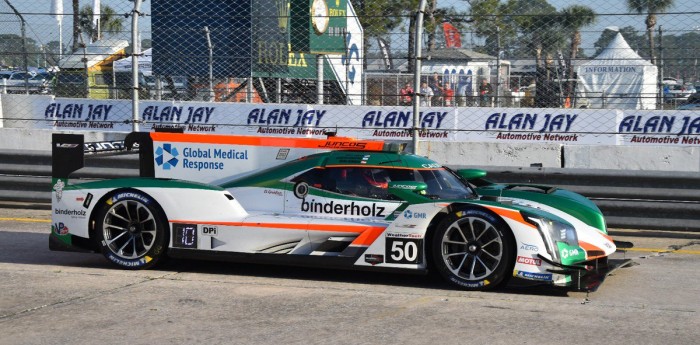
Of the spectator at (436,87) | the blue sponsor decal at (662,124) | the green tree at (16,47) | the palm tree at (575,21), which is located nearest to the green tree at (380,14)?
the spectator at (436,87)

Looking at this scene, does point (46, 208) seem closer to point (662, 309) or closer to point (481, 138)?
point (662, 309)

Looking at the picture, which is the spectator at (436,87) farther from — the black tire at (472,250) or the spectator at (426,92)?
the black tire at (472,250)

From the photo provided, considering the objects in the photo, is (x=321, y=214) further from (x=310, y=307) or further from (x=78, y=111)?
(x=78, y=111)

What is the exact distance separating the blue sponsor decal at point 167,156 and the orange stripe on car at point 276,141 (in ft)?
0.24

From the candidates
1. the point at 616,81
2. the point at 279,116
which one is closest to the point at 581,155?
the point at 616,81

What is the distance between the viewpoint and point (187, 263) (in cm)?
820

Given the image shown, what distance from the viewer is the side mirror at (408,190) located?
736cm

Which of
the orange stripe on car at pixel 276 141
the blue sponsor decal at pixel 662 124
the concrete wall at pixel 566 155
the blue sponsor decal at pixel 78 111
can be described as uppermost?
the blue sponsor decal at pixel 78 111

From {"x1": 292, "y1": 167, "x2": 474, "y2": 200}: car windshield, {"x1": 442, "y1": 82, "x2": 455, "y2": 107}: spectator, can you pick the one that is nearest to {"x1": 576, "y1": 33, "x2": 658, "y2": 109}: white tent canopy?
{"x1": 442, "y1": 82, "x2": 455, "y2": 107}: spectator

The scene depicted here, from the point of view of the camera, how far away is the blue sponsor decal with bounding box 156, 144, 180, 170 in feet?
26.8

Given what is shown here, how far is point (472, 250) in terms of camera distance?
6.99 meters

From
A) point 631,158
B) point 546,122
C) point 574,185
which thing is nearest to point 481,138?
point 546,122

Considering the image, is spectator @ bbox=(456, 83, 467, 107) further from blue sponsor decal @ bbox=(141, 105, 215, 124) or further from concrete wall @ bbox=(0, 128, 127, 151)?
concrete wall @ bbox=(0, 128, 127, 151)

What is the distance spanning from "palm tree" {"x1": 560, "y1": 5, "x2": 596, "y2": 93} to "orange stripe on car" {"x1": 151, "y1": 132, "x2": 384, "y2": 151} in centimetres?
412
